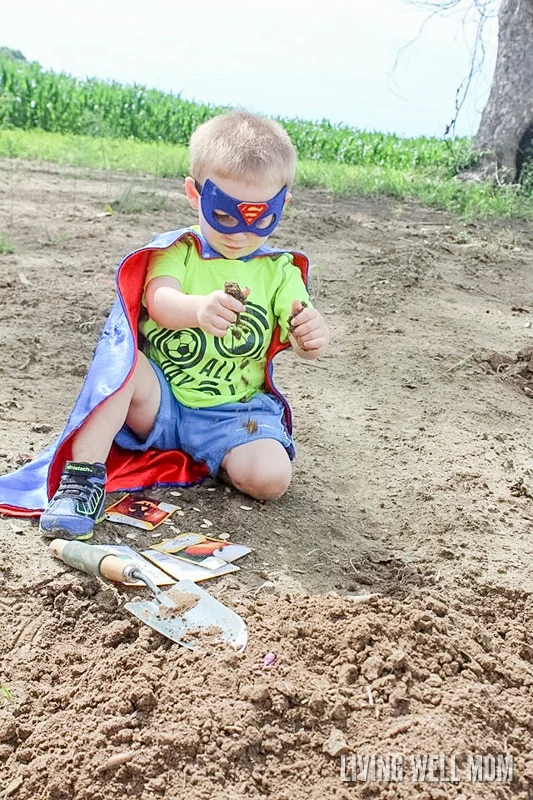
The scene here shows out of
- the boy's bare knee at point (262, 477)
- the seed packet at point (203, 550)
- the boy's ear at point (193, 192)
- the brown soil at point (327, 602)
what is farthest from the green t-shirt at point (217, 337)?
the seed packet at point (203, 550)

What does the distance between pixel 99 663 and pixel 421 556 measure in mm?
973

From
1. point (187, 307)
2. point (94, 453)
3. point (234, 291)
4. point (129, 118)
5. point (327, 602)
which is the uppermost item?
point (234, 291)

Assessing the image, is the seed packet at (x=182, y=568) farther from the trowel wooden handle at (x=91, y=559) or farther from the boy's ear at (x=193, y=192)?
the boy's ear at (x=193, y=192)

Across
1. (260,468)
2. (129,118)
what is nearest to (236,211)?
(260,468)

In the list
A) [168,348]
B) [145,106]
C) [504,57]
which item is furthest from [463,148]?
[168,348]

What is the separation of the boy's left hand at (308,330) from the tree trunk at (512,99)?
7132 millimetres

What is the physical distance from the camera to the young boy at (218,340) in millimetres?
2432

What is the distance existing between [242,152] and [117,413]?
83 cm

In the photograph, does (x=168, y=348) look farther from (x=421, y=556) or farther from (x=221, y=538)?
(x=421, y=556)

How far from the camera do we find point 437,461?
2.94m

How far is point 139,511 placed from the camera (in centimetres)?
245

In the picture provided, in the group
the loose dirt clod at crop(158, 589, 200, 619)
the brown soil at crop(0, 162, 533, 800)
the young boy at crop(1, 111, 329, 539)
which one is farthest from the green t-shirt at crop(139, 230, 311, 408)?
the loose dirt clod at crop(158, 589, 200, 619)

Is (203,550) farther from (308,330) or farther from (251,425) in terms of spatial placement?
(308,330)

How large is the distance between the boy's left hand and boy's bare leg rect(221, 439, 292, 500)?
13.9 inches
